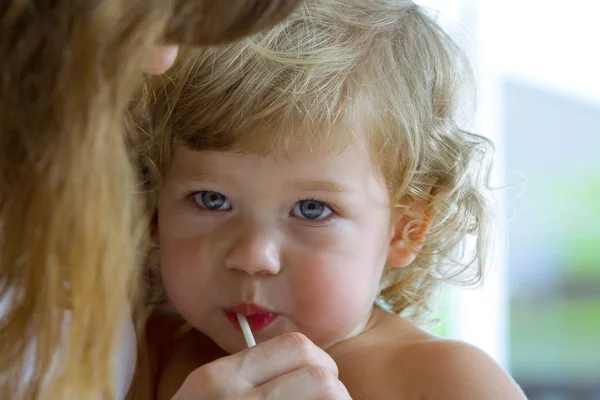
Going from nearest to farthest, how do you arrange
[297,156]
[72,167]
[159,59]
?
[72,167], [159,59], [297,156]

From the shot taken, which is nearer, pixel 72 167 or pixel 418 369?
pixel 72 167

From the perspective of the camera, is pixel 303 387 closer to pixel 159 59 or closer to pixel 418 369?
pixel 418 369

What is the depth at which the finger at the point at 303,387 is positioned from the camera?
86 cm

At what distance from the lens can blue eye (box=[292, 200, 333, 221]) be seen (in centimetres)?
102

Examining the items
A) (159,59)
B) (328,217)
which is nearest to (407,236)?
(328,217)

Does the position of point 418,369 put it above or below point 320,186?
below

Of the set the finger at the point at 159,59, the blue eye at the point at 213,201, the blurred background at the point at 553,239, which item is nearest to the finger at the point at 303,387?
the blue eye at the point at 213,201

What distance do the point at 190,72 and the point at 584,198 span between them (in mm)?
2048

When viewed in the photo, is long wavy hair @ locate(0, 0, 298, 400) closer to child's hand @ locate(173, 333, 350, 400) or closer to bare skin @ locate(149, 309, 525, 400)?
child's hand @ locate(173, 333, 350, 400)

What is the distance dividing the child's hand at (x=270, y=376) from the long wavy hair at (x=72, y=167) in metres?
0.19

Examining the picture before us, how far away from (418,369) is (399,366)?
0.03 m

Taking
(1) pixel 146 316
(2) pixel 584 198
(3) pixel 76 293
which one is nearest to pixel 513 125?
(2) pixel 584 198

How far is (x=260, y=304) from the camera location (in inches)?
39.6

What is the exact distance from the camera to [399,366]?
1.07 metres
